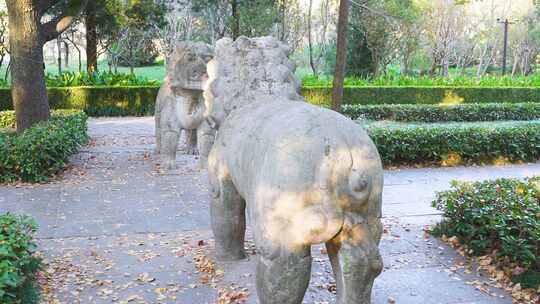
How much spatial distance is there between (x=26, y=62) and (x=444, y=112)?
12417 mm

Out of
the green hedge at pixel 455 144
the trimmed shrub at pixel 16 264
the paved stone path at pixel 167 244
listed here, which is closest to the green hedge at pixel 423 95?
the green hedge at pixel 455 144

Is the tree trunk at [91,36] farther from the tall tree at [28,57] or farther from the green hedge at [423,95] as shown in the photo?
the tall tree at [28,57]

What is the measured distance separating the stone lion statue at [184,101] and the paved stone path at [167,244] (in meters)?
0.56

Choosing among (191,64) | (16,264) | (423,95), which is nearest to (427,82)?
(423,95)

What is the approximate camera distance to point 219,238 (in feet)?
16.4

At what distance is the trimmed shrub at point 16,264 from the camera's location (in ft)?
11.4

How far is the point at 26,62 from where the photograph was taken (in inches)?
421

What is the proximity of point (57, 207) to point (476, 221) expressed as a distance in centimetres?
518

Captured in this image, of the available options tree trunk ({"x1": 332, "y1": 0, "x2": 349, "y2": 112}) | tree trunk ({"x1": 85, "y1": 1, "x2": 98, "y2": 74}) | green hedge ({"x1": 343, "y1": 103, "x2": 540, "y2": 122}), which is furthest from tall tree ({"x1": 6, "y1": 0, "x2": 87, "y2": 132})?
tree trunk ({"x1": 85, "y1": 1, "x2": 98, "y2": 74})

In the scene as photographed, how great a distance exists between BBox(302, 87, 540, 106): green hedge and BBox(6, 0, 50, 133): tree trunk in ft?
33.9

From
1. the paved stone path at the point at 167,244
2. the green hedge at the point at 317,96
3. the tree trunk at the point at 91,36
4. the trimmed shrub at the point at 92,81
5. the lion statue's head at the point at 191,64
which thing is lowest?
the paved stone path at the point at 167,244

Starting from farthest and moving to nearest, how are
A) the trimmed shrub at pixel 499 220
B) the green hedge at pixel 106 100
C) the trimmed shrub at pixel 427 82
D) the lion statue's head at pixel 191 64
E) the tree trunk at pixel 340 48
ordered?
A: the trimmed shrub at pixel 427 82 → the green hedge at pixel 106 100 → the tree trunk at pixel 340 48 → the lion statue's head at pixel 191 64 → the trimmed shrub at pixel 499 220

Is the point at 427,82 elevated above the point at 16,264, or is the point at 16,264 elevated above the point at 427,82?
the point at 427,82

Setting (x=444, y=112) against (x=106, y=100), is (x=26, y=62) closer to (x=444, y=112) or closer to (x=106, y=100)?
(x=106, y=100)
